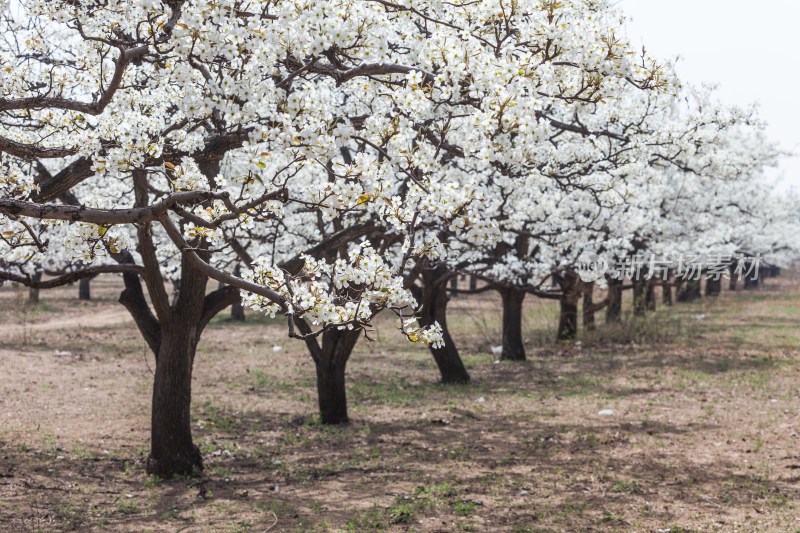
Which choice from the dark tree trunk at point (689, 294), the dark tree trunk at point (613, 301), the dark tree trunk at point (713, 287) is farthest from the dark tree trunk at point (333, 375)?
the dark tree trunk at point (713, 287)

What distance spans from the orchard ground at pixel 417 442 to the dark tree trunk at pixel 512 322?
0.78 metres

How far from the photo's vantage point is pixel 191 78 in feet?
19.7

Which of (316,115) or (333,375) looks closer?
(316,115)

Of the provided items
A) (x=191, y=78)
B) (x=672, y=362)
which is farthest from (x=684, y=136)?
(x=672, y=362)

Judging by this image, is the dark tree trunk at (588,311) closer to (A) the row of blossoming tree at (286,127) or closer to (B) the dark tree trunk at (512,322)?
(B) the dark tree trunk at (512,322)

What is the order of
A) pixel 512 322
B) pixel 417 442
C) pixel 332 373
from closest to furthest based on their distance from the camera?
pixel 417 442 → pixel 332 373 → pixel 512 322

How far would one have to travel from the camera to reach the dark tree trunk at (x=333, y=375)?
1220cm

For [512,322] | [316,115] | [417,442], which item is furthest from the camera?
[512,322]

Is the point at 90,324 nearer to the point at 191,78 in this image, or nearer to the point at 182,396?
the point at 182,396

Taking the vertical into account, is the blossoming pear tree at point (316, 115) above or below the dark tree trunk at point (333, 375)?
above

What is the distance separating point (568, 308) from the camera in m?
22.3

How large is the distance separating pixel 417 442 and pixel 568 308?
38.8 feet

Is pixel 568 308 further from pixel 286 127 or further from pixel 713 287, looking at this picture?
pixel 713 287

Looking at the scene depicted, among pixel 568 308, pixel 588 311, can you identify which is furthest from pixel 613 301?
pixel 568 308
